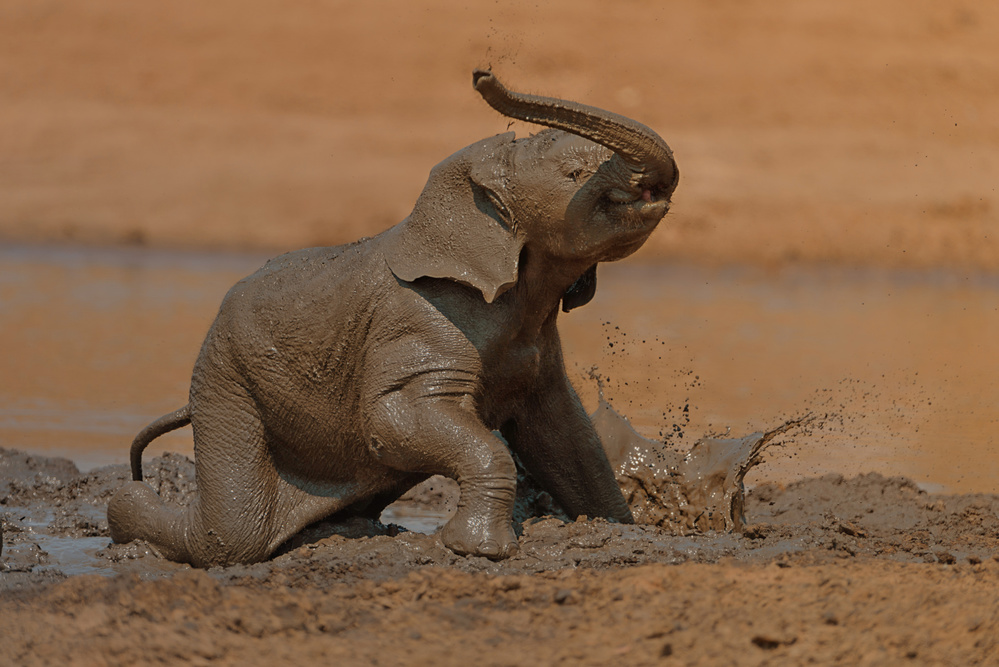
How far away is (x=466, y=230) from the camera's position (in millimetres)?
5652

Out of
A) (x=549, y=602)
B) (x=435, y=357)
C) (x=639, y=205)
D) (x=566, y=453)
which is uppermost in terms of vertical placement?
(x=639, y=205)

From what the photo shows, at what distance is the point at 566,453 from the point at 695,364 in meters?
7.71

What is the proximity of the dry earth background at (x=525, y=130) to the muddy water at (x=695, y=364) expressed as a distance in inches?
56.3

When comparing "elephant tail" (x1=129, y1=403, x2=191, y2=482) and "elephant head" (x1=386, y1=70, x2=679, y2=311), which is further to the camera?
"elephant tail" (x1=129, y1=403, x2=191, y2=482)

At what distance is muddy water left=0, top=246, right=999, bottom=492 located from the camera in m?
9.71

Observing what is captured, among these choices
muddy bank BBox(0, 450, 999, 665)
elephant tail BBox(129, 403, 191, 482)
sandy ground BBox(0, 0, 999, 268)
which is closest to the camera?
muddy bank BBox(0, 450, 999, 665)

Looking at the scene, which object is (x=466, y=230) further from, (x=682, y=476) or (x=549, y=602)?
(x=682, y=476)

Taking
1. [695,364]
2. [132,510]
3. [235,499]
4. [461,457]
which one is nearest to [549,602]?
[461,457]

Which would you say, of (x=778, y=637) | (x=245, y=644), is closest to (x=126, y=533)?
(x=245, y=644)

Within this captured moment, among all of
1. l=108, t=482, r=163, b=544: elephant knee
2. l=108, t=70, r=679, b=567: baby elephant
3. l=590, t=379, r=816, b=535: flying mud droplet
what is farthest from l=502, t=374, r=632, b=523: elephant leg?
l=108, t=482, r=163, b=544: elephant knee

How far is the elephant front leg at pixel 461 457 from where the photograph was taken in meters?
5.45

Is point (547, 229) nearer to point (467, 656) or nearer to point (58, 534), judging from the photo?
point (467, 656)

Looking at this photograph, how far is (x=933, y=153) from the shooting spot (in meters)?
35.3

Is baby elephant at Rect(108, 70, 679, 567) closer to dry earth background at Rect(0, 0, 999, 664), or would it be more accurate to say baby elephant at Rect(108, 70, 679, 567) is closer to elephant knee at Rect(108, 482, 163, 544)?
elephant knee at Rect(108, 482, 163, 544)
